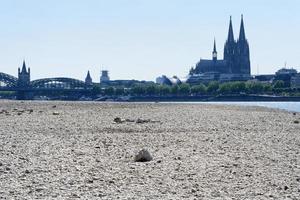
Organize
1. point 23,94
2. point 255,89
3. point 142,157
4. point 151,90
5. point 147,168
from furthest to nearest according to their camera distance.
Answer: point 151,90, point 255,89, point 23,94, point 142,157, point 147,168

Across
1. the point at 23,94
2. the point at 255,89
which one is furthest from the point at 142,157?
the point at 255,89

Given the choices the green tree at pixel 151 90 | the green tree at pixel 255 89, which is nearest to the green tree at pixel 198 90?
the green tree at pixel 151 90

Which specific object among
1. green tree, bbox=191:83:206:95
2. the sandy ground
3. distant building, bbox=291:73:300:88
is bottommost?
the sandy ground

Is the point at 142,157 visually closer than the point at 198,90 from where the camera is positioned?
Yes

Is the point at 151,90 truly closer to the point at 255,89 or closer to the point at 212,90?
the point at 212,90

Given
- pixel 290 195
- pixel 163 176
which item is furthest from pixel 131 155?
pixel 290 195

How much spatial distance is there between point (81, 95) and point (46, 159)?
161 metres

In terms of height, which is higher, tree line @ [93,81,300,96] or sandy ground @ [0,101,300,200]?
tree line @ [93,81,300,96]

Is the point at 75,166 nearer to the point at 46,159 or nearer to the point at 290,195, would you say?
the point at 46,159

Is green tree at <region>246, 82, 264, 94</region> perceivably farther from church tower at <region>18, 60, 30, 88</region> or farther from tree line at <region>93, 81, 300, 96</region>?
church tower at <region>18, 60, 30, 88</region>

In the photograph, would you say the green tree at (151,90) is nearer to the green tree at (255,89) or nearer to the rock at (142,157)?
the green tree at (255,89)

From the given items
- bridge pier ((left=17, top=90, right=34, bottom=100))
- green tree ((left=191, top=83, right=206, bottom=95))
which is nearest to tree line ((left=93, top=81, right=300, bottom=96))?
green tree ((left=191, top=83, right=206, bottom=95))

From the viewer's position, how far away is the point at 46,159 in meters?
14.7

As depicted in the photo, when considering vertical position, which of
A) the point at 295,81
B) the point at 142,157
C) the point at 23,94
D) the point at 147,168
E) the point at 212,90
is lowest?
the point at 147,168
